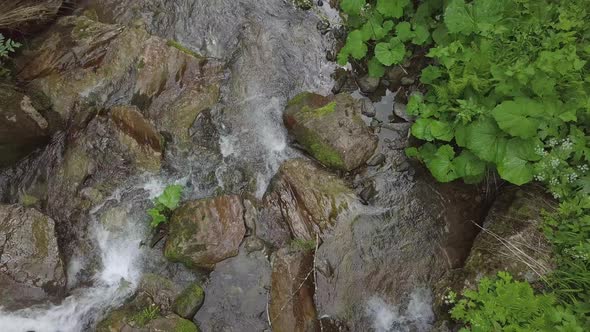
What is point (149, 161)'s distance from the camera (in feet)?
17.7

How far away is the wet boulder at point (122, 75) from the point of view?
5617 millimetres

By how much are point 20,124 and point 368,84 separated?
167 inches

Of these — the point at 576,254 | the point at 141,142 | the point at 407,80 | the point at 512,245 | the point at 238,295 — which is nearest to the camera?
the point at 576,254

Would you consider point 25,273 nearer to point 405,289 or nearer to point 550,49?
point 405,289

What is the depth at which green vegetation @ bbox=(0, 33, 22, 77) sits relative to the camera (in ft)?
16.8

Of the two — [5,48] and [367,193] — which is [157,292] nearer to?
[367,193]

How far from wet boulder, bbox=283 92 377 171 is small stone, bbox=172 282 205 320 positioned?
209 cm

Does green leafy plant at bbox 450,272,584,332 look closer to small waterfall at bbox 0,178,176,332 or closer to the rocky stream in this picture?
the rocky stream

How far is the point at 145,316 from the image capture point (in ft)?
14.8

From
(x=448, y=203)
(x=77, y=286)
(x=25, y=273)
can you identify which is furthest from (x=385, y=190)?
(x=25, y=273)

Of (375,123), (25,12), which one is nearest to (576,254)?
(375,123)

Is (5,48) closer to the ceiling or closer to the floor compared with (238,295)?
closer to the ceiling

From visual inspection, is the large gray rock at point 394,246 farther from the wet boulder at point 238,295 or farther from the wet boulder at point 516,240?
the wet boulder at point 238,295

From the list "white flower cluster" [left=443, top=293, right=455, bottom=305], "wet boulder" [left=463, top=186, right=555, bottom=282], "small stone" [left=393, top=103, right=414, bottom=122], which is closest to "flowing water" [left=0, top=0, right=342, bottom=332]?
"small stone" [left=393, top=103, right=414, bottom=122]
